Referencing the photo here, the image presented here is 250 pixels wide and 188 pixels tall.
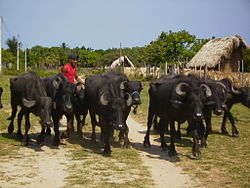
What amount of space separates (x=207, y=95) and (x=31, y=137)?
5591mm

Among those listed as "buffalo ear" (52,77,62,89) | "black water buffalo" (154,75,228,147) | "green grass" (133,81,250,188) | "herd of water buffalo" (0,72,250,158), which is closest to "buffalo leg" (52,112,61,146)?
"herd of water buffalo" (0,72,250,158)

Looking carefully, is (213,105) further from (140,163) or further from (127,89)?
(140,163)

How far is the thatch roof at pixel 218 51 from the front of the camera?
104 feet

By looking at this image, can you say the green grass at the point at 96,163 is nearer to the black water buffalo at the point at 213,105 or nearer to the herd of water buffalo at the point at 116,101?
the herd of water buffalo at the point at 116,101

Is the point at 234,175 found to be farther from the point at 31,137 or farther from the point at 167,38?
the point at 167,38

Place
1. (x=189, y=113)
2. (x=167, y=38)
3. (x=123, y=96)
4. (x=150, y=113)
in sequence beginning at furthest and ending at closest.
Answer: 1. (x=167, y=38)
2. (x=150, y=113)
3. (x=123, y=96)
4. (x=189, y=113)

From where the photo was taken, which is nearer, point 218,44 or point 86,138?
point 86,138

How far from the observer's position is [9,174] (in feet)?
22.2

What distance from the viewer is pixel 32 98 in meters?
9.46

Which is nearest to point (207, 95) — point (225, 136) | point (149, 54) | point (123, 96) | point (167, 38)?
point (123, 96)

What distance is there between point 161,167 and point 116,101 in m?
1.98

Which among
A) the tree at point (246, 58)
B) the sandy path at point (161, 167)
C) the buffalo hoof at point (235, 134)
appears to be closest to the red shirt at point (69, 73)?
the sandy path at point (161, 167)

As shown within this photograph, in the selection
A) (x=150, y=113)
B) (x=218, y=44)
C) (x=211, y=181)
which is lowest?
(x=211, y=181)

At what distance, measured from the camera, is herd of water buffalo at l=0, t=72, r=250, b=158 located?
833cm
